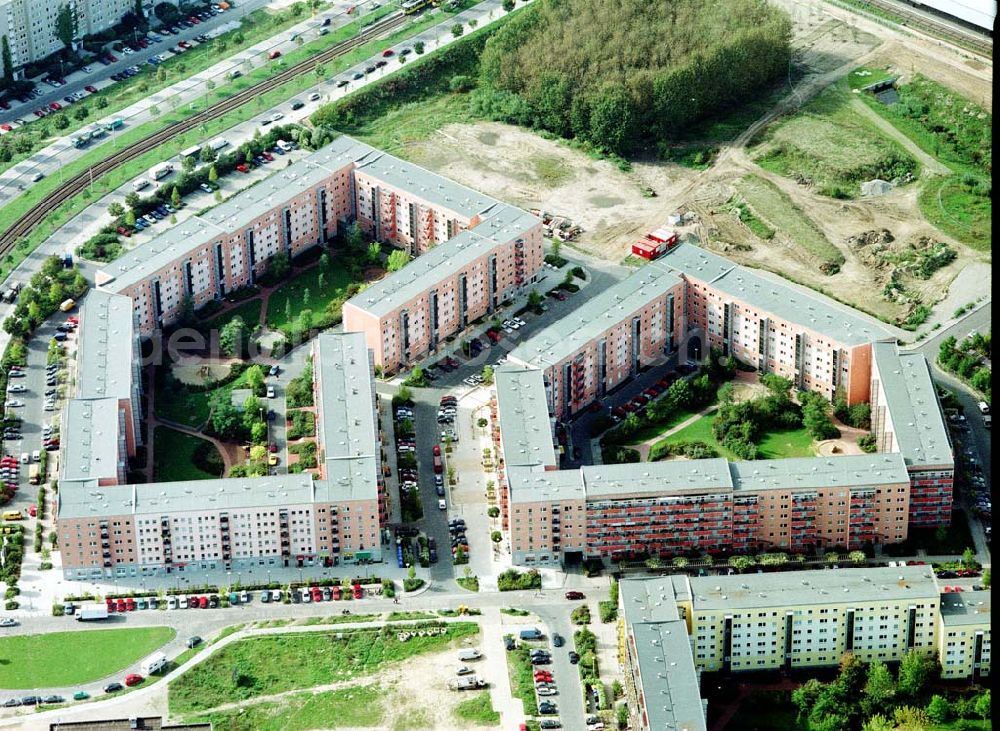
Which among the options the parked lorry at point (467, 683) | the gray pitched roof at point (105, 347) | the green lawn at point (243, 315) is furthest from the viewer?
the green lawn at point (243, 315)

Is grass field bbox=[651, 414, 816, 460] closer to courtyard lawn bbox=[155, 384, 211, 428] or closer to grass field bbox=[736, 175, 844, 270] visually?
grass field bbox=[736, 175, 844, 270]

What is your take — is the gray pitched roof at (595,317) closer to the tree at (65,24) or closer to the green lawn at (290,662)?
the green lawn at (290,662)

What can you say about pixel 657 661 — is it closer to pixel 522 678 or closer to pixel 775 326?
pixel 522 678

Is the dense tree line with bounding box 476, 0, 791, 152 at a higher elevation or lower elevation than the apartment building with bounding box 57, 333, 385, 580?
higher

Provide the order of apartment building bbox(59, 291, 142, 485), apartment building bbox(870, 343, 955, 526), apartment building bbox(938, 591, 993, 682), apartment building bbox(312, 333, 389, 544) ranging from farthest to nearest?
apartment building bbox(870, 343, 955, 526), apartment building bbox(59, 291, 142, 485), apartment building bbox(312, 333, 389, 544), apartment building bbox(938, 591, 993, 682)

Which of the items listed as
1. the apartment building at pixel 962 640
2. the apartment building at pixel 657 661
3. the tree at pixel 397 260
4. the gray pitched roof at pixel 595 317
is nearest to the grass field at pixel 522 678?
the apartment building at pixel 657 661

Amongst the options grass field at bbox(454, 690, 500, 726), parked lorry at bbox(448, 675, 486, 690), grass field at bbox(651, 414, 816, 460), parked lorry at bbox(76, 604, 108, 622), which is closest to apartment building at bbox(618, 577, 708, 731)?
grass field at bbox(454, 690, 500, 726)

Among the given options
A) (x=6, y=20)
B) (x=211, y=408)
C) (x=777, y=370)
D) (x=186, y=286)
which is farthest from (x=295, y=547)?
(x=6, y=20)
